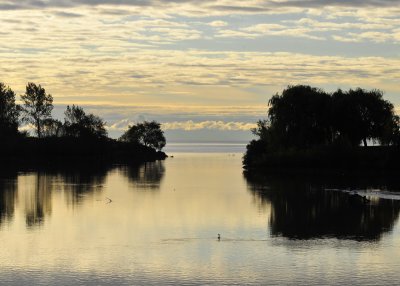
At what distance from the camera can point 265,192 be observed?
6475 centimetres

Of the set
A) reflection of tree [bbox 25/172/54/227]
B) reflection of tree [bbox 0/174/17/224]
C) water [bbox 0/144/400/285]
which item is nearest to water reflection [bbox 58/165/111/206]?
water [bbox 0/144/400/285]

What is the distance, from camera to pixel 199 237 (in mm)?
37781

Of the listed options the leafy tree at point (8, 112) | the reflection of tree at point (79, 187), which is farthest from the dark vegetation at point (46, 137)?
the reflection of tree at point (79, 187)

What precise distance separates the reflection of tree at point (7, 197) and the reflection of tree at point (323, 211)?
16.9 meters

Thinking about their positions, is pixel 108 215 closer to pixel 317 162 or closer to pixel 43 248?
pixel 43 248

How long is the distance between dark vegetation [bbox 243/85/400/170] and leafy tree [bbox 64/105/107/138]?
62354 mm

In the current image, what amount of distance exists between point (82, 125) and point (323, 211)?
113 meters

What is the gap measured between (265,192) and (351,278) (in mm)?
36665

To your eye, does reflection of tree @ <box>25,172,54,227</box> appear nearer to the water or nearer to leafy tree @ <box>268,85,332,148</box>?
the water

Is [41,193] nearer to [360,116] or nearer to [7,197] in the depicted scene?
[7,197]

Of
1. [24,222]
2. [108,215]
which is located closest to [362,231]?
[108,215]

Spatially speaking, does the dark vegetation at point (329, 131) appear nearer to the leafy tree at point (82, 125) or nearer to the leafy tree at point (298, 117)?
the leafy tree at point (298, 117)

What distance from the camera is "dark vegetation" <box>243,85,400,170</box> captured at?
92.4 meters

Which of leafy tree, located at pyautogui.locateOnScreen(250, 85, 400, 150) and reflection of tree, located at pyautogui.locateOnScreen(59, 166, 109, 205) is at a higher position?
leafy tree, located at pyautogui.locateOnScreen(250, 85, 400, 150)
